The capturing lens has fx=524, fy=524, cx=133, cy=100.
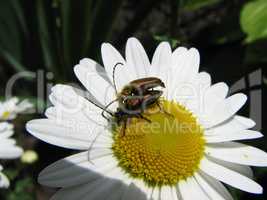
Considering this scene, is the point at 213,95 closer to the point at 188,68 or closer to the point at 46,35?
the point at 188,68

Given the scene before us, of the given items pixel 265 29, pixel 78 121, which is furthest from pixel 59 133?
pixel 265 29

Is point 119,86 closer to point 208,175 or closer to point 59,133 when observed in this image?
point 59,133

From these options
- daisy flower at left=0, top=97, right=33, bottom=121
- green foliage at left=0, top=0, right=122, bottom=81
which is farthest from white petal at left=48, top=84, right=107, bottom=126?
green foliage at left=0, top=0, right=122, bottom=81

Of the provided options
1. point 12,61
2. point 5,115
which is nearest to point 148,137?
point 5,115

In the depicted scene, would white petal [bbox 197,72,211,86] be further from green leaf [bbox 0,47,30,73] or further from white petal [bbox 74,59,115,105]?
green leaf [bbox 0,47,30,73]

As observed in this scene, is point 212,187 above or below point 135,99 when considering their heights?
below

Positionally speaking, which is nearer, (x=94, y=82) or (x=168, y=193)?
(x=168, y=193)
